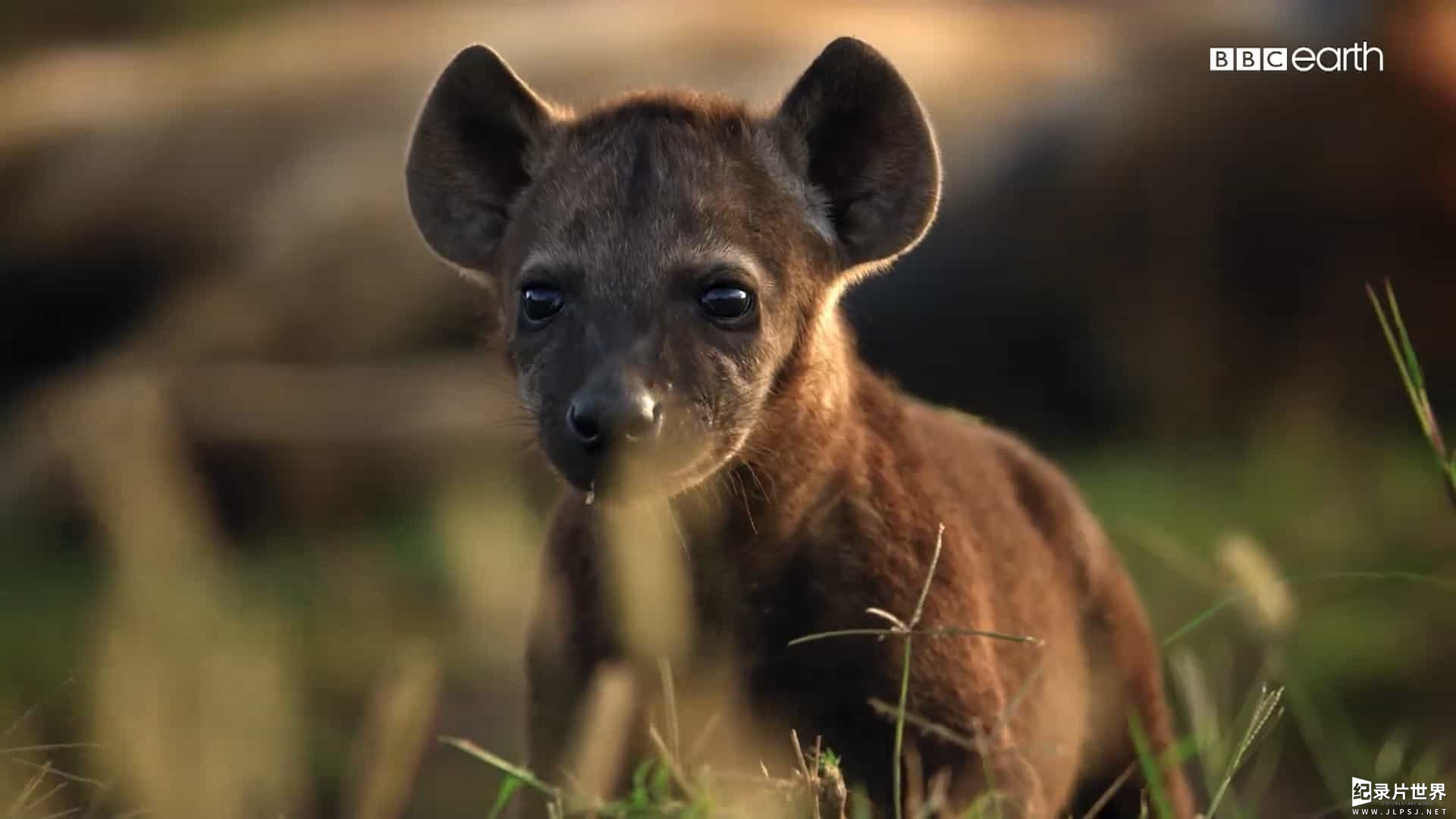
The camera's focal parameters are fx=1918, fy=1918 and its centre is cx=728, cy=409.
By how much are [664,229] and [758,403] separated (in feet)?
1.37

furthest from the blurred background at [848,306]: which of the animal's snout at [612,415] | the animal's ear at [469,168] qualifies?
the animal's snout at [612,415]

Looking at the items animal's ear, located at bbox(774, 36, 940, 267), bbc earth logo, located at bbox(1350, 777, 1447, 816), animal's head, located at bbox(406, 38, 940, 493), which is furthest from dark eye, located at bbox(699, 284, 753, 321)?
bbc earth logo, located at bbox(1350, 777, 1447, 816)

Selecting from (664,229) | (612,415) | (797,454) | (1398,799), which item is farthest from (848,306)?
(612,415)

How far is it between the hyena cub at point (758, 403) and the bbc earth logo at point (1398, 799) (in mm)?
660

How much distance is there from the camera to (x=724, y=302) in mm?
4020

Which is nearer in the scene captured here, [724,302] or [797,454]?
[724,302]

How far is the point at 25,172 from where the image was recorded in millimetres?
10391

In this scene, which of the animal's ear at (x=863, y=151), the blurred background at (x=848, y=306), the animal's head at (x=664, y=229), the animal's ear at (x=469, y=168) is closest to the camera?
the animal's head at (x=664, y=229)

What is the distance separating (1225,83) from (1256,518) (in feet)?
9.00

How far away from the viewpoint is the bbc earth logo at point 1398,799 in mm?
3904

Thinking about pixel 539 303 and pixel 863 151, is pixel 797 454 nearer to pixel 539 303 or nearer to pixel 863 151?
pixel 539 303

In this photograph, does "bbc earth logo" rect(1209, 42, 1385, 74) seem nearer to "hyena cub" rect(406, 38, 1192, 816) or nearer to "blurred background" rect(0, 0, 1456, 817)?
"blurred background" rect(0, 0, 1456, 817)

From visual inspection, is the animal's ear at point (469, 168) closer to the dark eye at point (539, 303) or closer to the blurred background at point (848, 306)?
the dark eye at point (539, 303)

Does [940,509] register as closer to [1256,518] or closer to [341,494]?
[1256,518]
